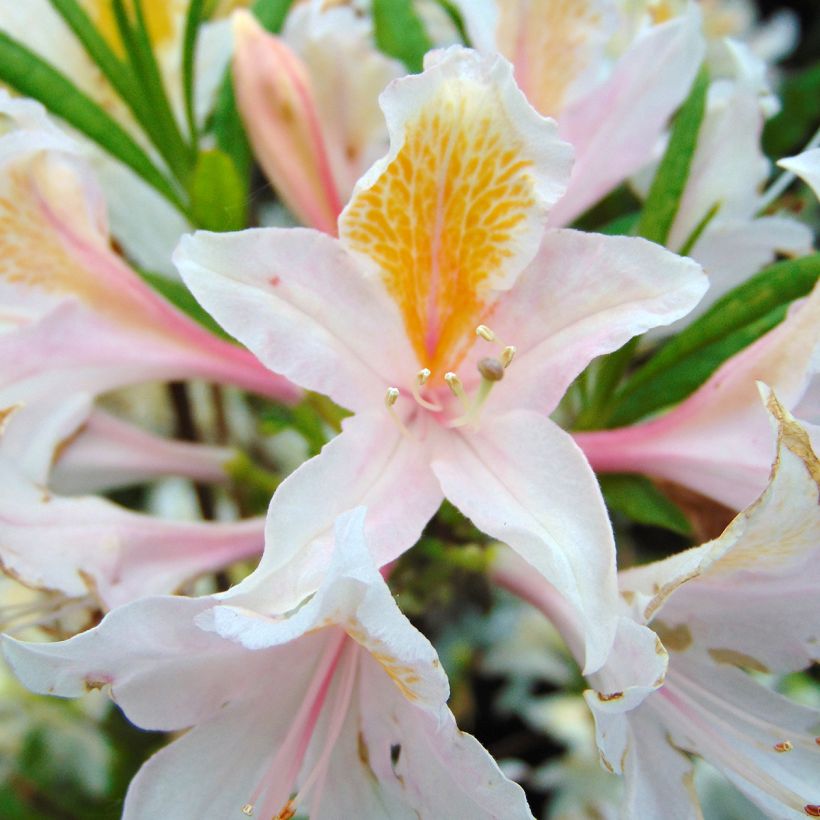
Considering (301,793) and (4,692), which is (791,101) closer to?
(301,793)

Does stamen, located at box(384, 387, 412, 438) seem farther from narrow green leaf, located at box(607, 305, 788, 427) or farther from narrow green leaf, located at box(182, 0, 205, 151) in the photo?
narrow green leaf, located at box(182, 0, 205, 151)

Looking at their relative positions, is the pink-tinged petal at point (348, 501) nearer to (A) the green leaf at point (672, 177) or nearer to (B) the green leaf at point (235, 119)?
(A) the green leaf at point (672, 177)

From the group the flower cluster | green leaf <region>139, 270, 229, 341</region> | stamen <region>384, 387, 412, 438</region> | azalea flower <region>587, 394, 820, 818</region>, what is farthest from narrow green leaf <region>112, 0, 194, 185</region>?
azalea flower <region>587, 394, 820, 818</region>

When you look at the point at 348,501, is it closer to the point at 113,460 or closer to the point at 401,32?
the point at 113,460

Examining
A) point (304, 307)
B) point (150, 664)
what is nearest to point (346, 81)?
point (304, 307)

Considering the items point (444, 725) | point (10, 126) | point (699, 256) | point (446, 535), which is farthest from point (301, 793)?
point (10, 126)
